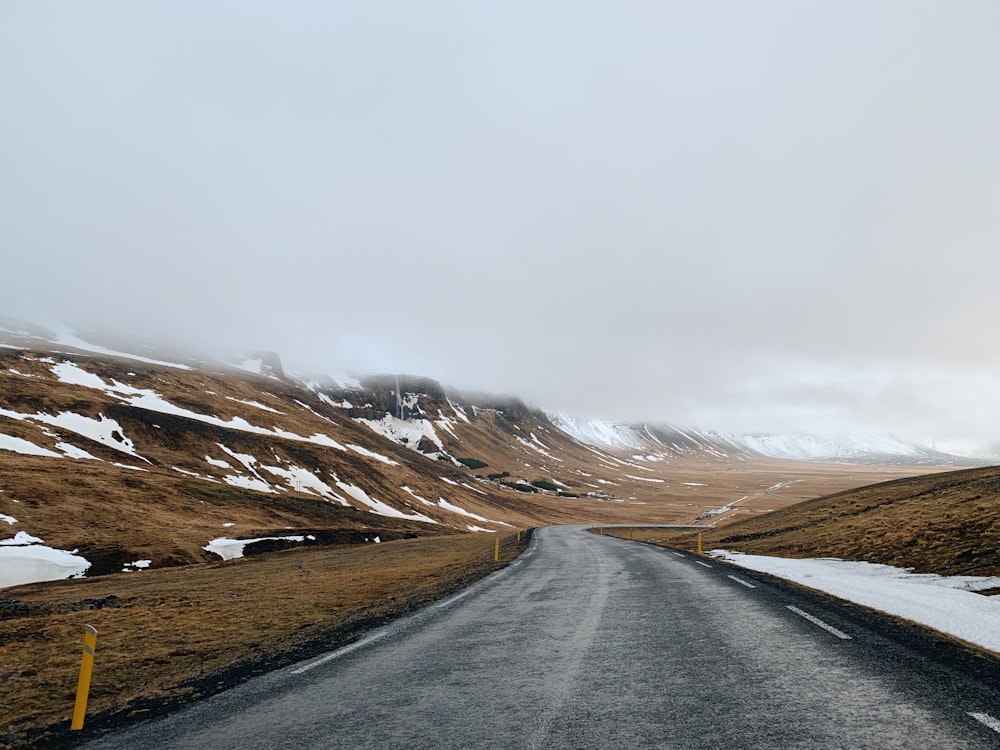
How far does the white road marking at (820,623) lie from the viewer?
8609 mm

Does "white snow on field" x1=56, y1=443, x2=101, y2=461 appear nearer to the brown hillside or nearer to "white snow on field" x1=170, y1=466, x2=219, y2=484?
"white snow on field" x1=170, y1=466, x2=219, y2=484

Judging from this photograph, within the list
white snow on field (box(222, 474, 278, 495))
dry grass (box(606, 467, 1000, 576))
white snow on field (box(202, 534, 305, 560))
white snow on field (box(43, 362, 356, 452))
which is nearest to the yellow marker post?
dry grass (box(606, 467, 1000, 576))

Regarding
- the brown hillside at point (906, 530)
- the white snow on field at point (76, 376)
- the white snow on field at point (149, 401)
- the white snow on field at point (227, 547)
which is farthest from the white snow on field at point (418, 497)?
the brown hillside at point (906, 530)

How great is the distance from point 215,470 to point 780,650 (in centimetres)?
7734

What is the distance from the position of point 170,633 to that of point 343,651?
794 cm

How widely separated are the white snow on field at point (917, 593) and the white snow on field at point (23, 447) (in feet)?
215

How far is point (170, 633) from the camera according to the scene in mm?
13812

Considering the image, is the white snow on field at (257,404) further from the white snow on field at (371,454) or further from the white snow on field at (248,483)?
the white snow on field at (248,483)

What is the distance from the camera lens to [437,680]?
23.5ft

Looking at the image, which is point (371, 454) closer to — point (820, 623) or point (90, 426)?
point (90, 426)

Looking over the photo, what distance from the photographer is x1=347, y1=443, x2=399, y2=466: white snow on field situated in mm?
110250

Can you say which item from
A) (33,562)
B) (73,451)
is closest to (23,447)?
(73,451)

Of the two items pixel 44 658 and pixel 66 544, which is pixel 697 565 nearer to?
pixel 44 658

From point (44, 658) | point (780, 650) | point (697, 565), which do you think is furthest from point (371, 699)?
point (697, 565)
